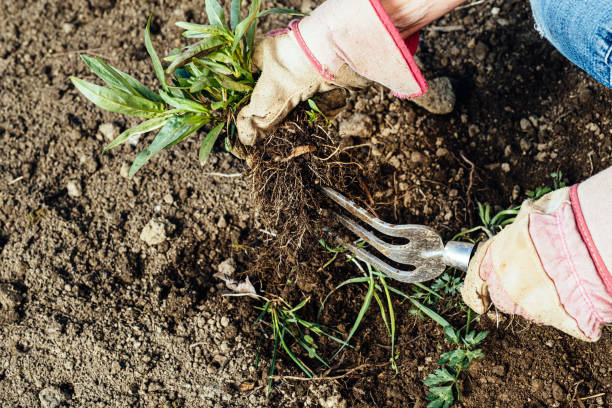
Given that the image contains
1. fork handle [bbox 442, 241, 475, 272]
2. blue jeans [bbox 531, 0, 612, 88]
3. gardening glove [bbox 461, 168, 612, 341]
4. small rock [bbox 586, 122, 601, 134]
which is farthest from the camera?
small rock [bbox 586, 122, 601, 134]

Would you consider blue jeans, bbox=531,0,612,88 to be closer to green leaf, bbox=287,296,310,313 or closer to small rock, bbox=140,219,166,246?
green leaf, bbox=287,296,310,313

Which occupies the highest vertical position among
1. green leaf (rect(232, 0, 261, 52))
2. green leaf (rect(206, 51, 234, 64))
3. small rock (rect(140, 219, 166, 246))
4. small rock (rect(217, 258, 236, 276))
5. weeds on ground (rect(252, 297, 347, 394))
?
green leaf (rect(232, 0, 261, 52))

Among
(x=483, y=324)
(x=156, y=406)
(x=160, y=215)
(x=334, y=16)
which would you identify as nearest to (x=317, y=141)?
(x=334, y=16)

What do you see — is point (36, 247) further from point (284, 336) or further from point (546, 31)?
point (546, 31)

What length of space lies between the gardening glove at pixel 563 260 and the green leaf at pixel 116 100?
103 centimetres

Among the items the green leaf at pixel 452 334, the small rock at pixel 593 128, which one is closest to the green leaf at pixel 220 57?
the green leaf at pixel 452 334

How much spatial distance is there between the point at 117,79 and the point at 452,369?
1.37 m

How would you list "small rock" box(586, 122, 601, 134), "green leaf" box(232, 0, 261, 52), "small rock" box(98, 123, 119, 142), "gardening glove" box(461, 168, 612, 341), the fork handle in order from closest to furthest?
"gardening glove" box(461, 168, 612, 341)
"green leaf" box(232, 0, 261, 52)
the fork handle
"small rock" box(586, 122, 601, 134)
"small rock" box(98, 123, 119, 142)

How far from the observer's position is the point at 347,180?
1684 mm

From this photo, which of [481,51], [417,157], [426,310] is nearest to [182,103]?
[417,157]

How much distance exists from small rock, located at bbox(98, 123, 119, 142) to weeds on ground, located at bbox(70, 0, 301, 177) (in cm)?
51

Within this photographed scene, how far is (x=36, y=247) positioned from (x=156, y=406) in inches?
28.1

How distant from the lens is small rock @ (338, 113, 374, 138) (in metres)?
1.86

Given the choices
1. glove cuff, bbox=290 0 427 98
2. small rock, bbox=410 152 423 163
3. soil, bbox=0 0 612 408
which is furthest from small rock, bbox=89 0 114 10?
small rock, bbox=410 152 423 163
